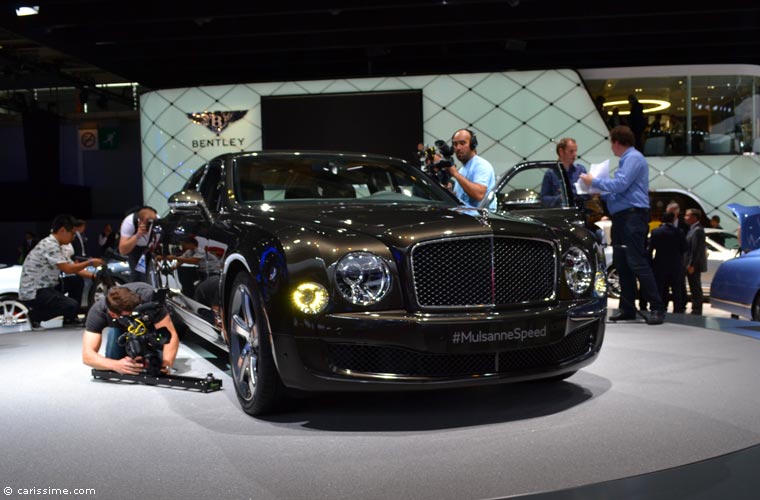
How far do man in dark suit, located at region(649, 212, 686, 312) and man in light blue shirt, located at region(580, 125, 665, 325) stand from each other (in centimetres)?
239

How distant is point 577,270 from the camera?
3.40 meters

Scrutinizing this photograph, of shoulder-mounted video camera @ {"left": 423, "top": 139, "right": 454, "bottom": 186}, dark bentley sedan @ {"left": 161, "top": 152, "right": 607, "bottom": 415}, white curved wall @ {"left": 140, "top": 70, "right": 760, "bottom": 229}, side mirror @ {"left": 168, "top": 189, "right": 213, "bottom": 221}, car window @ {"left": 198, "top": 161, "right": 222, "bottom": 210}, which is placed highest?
white curved wall @ {"left": 140, "top": 70, "right": 760, "bottom": 229}

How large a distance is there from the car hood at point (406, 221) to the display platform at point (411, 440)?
744 mm

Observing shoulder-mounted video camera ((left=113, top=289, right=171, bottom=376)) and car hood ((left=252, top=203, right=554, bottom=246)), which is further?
shoulder-mounted video camera ((left=113, top=289, right=171, bottom=376))

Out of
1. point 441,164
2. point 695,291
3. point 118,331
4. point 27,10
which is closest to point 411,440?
point 118,331

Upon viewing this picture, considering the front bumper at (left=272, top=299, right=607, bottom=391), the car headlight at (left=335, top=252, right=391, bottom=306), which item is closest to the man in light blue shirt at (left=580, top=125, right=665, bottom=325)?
the front bumper at (left=272, top=299, right=607, bottom=391)

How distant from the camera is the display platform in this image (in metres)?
2.41

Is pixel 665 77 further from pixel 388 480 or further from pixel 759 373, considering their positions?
pixel 388 480

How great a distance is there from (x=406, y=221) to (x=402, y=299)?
1.23 ft

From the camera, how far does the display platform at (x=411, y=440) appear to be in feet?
7.90

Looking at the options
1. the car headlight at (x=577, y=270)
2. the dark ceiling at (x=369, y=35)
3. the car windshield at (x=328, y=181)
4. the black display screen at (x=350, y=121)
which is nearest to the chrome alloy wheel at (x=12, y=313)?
the dark ceiling at (x=369, y=35)

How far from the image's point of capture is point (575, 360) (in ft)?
11.0

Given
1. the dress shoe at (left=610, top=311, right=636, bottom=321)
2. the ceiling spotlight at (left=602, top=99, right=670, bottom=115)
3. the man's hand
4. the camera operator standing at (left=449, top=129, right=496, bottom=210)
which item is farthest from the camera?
the ceiling spotlight at (left=602, top=99, right=670, bottom=115)

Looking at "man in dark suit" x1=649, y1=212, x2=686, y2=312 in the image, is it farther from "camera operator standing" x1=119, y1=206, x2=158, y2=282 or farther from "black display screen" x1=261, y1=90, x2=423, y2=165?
"camera operator standing" x1=119, y1=206, x2=158, y2=282
